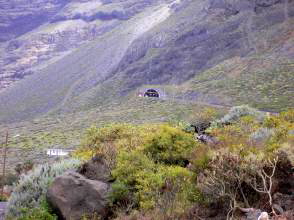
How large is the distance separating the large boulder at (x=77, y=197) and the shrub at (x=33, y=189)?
26.8 inches

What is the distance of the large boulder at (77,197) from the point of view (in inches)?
398

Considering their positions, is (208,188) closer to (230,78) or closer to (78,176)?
(78,176)

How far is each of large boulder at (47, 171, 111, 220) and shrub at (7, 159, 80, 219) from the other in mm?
680

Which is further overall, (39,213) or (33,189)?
(33,189)

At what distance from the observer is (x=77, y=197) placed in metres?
10.3

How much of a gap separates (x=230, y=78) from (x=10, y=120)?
201ft

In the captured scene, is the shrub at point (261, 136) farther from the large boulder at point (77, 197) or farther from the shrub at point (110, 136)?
the large boulder at point (77, 197)

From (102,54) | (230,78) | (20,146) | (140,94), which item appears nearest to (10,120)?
(102,54)

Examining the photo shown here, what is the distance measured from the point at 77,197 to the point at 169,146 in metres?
3.56

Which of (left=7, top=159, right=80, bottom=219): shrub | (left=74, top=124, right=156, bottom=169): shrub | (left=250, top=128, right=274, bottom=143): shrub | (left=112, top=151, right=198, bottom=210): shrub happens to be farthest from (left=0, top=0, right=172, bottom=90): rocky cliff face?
(left=112, top=151, right=198, bottom=210): shrub

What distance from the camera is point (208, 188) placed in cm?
891

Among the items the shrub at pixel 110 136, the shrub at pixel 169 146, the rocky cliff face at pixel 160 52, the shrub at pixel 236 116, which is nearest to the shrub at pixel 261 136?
the shrub at pixel 169 146

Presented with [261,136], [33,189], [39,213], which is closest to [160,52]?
[261,136]

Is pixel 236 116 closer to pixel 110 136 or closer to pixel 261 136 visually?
pixel 110 136
